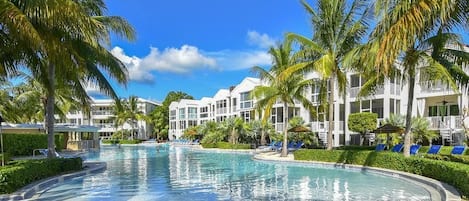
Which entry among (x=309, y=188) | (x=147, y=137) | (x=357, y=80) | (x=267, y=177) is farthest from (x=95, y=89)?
(x=147, y=137)

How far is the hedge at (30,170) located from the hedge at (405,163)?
10801 mm

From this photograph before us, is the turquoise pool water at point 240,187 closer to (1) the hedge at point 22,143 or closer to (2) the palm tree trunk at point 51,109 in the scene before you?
(2) the palm tree trunk at point 51,109

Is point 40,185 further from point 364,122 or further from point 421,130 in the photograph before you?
point 364,122

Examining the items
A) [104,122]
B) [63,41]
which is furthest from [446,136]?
[104,122]

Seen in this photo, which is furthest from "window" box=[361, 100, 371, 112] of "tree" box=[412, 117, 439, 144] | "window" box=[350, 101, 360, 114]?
"tree" box=[412, 117, 439, 144]

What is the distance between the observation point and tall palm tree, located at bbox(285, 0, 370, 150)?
18547 mm

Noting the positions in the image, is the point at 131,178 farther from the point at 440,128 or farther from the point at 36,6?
the point at 440,128

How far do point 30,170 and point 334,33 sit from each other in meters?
13.8

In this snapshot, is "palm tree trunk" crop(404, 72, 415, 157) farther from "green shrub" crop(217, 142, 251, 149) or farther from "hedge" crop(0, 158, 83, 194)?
"green shrub" crop(217, 142, 251, 149)

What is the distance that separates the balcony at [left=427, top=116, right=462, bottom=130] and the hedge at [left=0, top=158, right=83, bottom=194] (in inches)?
811

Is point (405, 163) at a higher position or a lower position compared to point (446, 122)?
lower

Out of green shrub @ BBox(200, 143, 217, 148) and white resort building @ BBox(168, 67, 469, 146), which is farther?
green shrub @ BBox(200, 143, 217, 148)

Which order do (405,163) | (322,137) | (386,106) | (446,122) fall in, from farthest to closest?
(322,137)
(386,106)
(446,122)
(405,163)

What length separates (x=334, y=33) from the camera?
62.3ft
